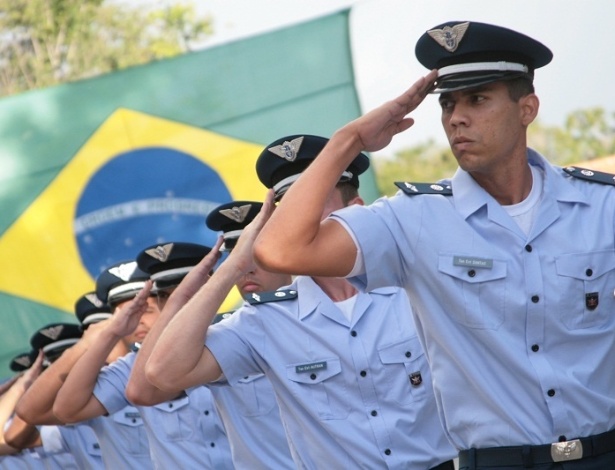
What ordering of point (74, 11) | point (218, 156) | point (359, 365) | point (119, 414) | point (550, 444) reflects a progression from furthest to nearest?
point (74, 11) → point (218, 156) → point (119, 414) → point (359, 365) → point (550, 444)

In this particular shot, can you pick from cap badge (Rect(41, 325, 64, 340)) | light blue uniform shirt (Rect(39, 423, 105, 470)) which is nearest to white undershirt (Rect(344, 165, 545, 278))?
cap badge (Rect(41, 325, 64, 340))

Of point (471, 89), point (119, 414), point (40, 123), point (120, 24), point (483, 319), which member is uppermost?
point (471, 89)

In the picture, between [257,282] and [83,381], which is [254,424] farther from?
[83,381]

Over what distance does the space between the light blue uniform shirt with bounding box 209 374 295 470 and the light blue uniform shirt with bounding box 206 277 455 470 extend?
785 millimetres

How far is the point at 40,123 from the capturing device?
1163 cm

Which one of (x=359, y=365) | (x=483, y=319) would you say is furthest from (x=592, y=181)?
(x=359, y=365)

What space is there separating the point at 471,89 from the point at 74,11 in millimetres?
28404

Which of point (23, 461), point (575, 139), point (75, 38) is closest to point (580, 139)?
point (575, 139)

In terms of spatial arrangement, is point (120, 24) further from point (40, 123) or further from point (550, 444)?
point (550, 444)

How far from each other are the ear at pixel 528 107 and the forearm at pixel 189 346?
148 centimetres

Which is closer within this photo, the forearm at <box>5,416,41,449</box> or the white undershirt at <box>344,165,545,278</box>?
the white undershirt at <box>344,165,545,278</box>

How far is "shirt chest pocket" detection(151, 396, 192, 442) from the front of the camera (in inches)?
314

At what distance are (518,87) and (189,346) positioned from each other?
1643 mm

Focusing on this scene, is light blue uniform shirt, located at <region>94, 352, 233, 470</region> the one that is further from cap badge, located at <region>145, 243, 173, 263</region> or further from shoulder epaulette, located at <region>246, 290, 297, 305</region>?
shoulder epaulette, located at <region>246, 290, 297, 305</region>
